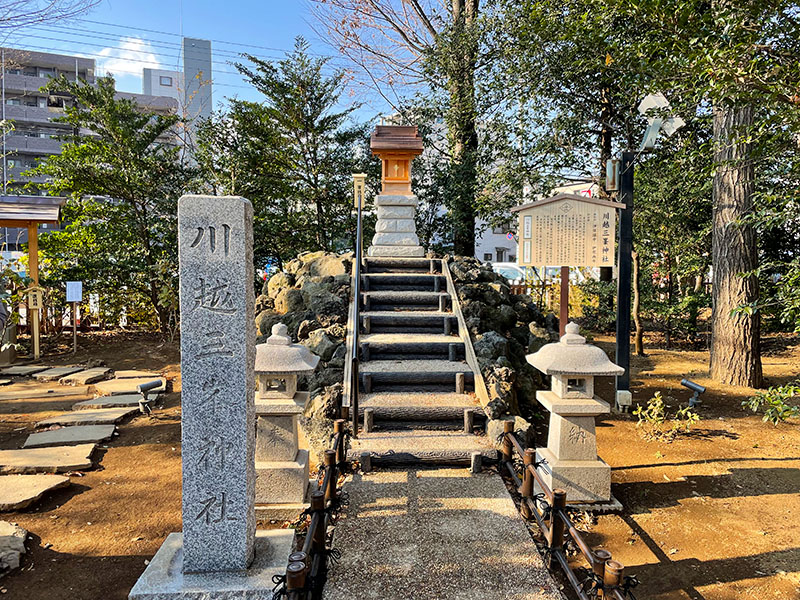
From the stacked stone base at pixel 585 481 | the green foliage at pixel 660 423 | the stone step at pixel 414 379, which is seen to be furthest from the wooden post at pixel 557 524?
the green foliage at pixel 660 423

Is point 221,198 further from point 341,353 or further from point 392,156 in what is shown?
point 392,156


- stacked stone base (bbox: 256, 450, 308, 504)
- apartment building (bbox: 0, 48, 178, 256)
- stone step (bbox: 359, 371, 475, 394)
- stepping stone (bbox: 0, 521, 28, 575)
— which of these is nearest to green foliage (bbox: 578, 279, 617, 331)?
stone step (bbox: 359, 371, 475, 394)

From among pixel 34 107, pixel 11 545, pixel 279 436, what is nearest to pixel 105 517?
pixel 11 545

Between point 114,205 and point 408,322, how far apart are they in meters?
9.56

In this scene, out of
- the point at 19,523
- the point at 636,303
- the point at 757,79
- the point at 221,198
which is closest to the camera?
the point at 221,198

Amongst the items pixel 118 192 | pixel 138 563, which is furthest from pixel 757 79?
pixel 118 192

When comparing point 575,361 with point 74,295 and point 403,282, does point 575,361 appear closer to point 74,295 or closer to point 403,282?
point 403,282

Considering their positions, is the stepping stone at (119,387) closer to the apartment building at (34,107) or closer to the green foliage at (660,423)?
the green foliage at (660,423)

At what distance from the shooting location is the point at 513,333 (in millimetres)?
8508

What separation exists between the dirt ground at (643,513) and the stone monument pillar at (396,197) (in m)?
5.37

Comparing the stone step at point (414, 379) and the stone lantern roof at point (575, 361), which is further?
the stone step at point (414, 379)

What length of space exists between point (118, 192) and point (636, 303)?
42.4ft

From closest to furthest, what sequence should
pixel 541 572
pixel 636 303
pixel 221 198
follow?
pixel 221 198 < pixel 541 572 < pixel 636 303

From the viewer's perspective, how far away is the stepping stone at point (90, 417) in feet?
21.8
